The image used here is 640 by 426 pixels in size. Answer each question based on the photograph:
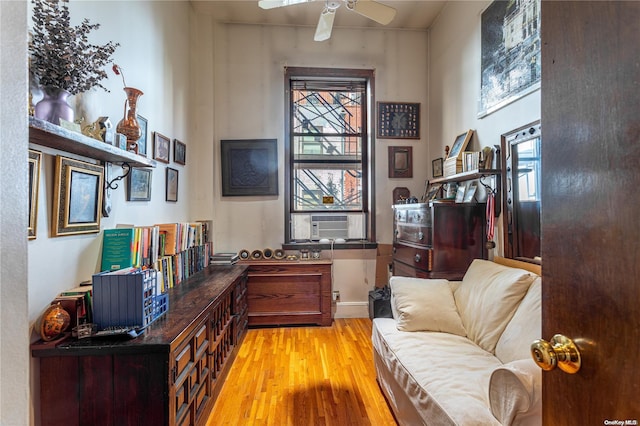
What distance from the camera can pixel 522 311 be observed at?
156cm

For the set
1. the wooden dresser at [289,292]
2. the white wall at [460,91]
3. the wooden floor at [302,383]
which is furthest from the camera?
the wooden dresser at [289,292]

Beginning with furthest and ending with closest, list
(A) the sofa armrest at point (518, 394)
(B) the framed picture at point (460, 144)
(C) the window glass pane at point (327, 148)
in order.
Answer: (C) the window glass pane at point (327, 148) → (B) the framed picture at point (460, 144) → (A) the sofa armrest at point (518, 394)

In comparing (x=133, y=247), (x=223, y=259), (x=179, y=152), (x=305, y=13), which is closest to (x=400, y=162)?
(x=305, y=13)

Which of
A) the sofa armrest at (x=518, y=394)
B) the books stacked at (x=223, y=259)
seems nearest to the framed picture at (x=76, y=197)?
the books stacked at (x=223, y=259)

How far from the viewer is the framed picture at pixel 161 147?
2.34m

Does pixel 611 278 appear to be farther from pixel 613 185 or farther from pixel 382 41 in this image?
pixel 382 41

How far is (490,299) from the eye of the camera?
1.78m

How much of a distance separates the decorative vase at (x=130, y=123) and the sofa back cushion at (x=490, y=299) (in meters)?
2.33

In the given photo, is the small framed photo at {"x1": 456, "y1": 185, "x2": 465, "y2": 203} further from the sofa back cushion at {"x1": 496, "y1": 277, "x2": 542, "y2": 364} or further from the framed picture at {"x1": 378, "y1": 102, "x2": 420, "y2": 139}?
the sofa back cushion at {"x1": 496, "y1": 277, "x2": 542, "y2": 364}

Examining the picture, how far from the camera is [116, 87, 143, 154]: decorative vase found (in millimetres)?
1730

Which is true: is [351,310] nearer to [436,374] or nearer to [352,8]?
[436,374]

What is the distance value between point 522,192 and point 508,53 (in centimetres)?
105

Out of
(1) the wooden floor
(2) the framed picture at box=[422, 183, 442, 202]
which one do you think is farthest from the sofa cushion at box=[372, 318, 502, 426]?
(2) the framed picture at box=[422, 183, 442, 202]

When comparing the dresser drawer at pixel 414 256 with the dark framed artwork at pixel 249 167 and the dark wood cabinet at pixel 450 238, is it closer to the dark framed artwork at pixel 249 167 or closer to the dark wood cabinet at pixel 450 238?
the dark wood cabinet at pixel 450 238
